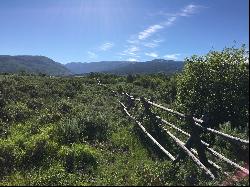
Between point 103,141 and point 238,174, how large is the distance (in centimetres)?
806

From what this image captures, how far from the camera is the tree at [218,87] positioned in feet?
57.9

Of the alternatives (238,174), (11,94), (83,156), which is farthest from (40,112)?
(238,174)

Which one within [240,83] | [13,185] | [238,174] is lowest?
[13,185]

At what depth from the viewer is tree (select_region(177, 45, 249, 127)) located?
17.6 m

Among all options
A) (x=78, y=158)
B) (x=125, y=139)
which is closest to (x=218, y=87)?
(x=125, y=139)

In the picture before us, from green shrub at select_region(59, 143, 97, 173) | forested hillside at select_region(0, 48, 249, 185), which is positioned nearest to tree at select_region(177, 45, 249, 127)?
forested hillside at select_region(0, 48, 249, 185)

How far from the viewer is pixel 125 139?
17.9 m

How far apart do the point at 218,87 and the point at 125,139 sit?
5.00 meters

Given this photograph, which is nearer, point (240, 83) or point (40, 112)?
point (240, 83)

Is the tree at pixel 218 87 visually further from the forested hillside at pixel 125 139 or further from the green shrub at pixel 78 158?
the green shrub at pixel 78 158

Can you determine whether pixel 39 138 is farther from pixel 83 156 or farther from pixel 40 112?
pixel 40 112

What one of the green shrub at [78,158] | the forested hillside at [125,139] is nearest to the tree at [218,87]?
the forested hillside at [125,139]

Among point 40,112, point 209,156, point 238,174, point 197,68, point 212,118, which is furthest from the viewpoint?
point 40,112

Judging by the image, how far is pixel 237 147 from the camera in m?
13.0
